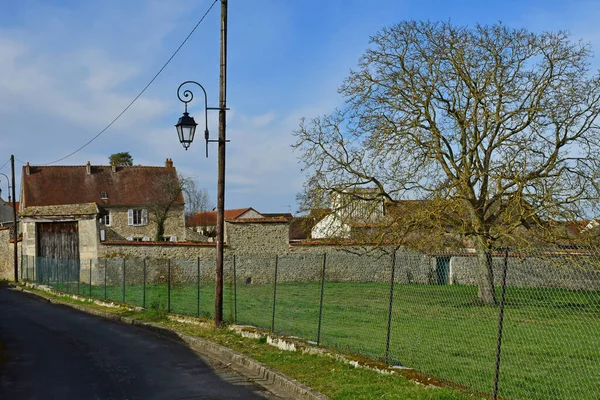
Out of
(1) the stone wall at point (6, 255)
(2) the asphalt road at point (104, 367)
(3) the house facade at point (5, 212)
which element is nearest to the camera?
(2) the asphalt road at point (104, 367)

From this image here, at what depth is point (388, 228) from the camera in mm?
25000

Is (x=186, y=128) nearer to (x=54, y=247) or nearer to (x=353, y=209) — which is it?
(x=353, y=209)

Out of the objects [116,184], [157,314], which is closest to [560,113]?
[157,314]

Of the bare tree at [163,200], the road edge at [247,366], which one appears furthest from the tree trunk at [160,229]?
the road edge at [247,366]

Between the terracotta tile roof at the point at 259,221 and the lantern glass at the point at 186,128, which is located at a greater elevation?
the lantern glass at the point at 186,128

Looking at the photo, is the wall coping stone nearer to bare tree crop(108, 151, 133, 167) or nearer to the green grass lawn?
the green grass lawn

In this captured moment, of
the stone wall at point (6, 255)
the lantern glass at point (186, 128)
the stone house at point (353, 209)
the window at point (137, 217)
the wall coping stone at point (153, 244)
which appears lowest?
the stone wall at point (6, 255)

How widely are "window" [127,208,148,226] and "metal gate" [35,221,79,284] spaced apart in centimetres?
2421

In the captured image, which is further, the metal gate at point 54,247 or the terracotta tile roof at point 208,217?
the terracotta tile roof at point 208,217

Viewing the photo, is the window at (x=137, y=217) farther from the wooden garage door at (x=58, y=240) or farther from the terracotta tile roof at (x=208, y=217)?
the wooden garage door at (x=58, y=240)

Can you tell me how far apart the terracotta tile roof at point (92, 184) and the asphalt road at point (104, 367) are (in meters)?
44.3

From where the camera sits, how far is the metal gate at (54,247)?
32.8 metres

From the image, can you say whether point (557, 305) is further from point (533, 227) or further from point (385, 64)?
point (385, 64)

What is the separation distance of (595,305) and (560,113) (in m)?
17.7
